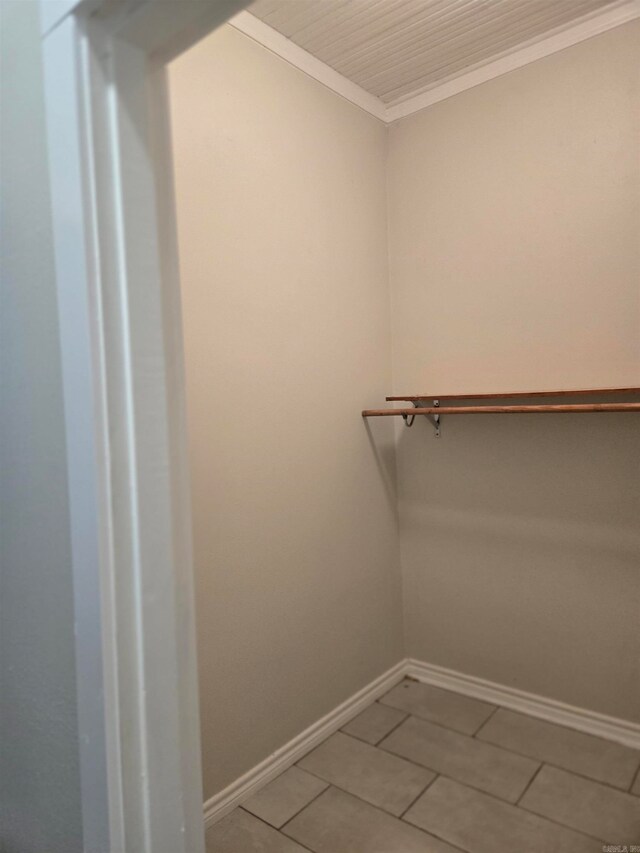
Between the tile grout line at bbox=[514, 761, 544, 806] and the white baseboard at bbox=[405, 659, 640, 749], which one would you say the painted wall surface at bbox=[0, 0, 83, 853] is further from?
the white baseboard at bbox=[405, 659, 640, 749]

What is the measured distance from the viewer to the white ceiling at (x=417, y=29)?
6.31 ft

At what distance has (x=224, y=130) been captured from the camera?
1.87 m

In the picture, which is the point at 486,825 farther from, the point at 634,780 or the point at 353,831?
the point at 634,780

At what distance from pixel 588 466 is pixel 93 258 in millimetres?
1910

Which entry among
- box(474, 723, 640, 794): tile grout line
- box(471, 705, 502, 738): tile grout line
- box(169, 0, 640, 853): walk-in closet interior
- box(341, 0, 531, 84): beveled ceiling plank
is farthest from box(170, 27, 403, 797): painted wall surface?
box(474, 723, 640, 794): tile grout line

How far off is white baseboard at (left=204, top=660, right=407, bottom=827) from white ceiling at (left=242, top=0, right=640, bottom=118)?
250 centimetres

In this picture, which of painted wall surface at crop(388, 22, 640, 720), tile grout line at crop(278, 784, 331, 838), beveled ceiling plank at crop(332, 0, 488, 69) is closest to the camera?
tile grout line at crop(278, 784, 331, 838)

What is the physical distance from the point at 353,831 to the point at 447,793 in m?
0.34

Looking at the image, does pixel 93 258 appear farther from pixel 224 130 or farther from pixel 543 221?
pixel 543 221

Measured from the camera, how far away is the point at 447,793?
1.84 metres

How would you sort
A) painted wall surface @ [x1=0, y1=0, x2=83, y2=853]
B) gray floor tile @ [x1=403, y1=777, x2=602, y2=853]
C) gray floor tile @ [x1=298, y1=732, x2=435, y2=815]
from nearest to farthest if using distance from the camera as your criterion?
1. painted wall surface @ [x1=0, y1=0, x2=83, y2=853]
2. gray floor tile @ [x1=403, y1=777, x2=602, y2=853]
3. gray floor tile @ [x1=298, y1=732, x2=435, y2=815]

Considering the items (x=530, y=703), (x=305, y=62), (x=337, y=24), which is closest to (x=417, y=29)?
(x=337, y=24)

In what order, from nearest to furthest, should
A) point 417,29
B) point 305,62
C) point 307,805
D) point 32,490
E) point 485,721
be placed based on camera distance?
point 32,490, point 307,805, point 417,29, point 305,62, point 485,721

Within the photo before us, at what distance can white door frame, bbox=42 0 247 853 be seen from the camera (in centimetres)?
83
